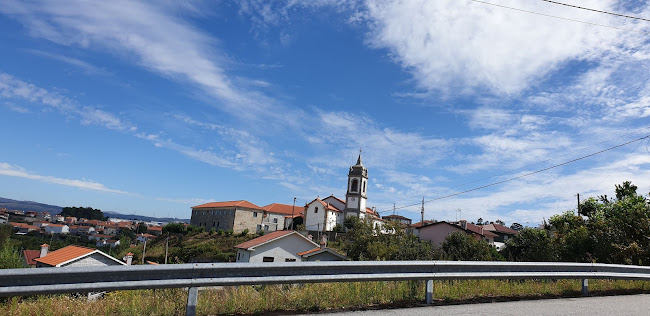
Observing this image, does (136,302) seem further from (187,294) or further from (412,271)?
(412,271)

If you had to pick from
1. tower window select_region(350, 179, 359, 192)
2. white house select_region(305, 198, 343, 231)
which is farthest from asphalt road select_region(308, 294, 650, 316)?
tower window select_region(350, 179, 359, 192)

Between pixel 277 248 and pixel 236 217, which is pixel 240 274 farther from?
pixel 236 217

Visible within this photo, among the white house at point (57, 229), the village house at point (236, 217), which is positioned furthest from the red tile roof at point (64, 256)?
the white house at point (57, 229)

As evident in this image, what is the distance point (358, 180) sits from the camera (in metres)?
74.8

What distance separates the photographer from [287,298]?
548cm

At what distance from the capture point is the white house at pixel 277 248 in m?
38.7

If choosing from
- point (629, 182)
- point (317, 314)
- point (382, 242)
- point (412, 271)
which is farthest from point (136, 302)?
point (629, 182)

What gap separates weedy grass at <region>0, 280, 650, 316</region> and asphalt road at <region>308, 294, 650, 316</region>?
1.08 ft

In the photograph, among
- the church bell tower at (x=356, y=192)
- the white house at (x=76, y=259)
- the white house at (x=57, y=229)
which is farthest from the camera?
the white house at (x=57, y=229)

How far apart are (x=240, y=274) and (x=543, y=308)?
474 cm

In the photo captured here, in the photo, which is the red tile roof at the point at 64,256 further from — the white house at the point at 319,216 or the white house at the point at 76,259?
the white house at the point at 319,216

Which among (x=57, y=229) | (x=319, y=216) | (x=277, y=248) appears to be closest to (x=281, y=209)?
(x=319, y=216)

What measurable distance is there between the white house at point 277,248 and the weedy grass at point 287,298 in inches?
1271

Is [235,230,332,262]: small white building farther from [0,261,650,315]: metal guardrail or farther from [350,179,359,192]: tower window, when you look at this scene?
[350,179,359,192]: tower window
